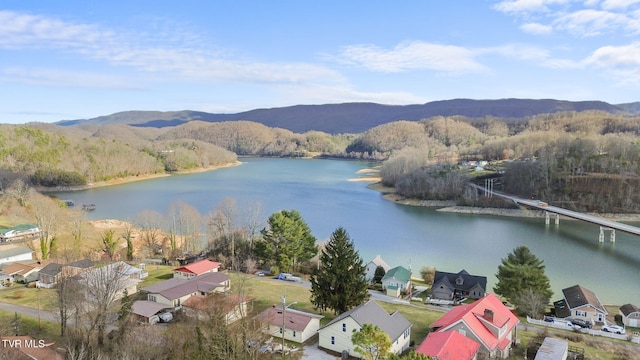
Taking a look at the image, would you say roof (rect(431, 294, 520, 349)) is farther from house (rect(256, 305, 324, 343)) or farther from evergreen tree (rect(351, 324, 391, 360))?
evergreen tree (rect(351, 324, 391, 360))

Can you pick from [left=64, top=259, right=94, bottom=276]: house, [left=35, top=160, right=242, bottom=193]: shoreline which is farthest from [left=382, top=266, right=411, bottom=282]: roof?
[left=35, top=160, right=242, bottom=193]: shoreline

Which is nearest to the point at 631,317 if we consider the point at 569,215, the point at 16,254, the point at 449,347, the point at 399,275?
the point at 399,275

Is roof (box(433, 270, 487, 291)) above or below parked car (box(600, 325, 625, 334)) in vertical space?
above

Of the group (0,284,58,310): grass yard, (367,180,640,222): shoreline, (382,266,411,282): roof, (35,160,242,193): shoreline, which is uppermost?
(0,284,58,310): grass yard

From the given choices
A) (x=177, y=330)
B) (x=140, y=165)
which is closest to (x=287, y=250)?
(x=177, y=330)

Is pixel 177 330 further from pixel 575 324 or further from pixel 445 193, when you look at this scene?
pixel 445 193

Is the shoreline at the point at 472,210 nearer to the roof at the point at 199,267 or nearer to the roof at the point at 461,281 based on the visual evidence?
the roof at the point at 461,281
